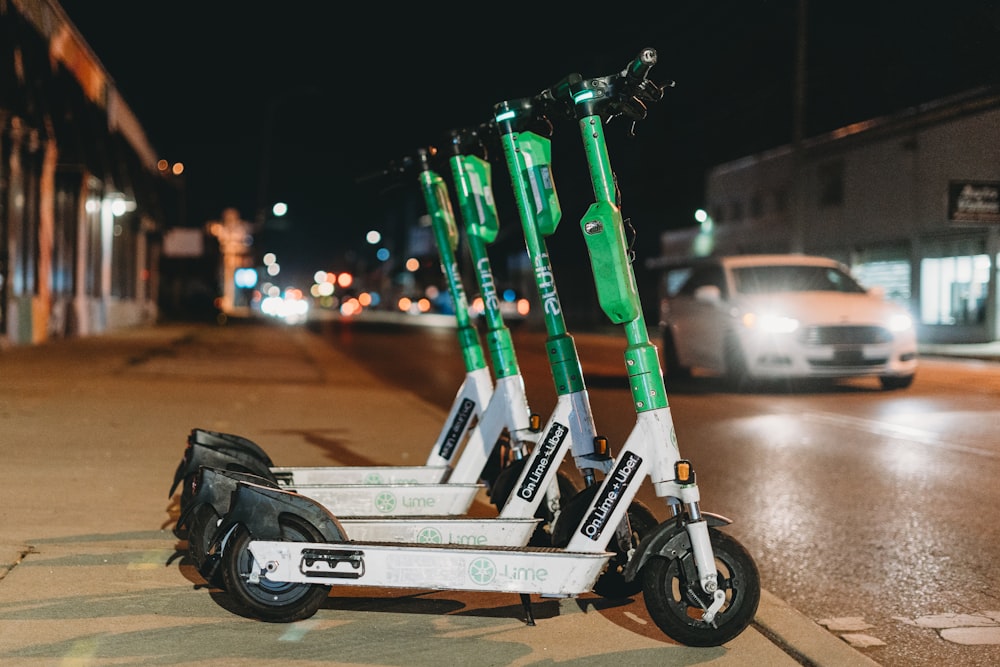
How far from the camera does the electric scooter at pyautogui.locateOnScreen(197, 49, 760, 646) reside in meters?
4.47

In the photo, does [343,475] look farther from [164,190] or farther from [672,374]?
[164,190]

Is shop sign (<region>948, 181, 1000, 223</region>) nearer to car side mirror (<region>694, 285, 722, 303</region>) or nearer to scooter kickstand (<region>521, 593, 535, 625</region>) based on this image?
car side mirror (<region>694, 285, 722, 303</region>)

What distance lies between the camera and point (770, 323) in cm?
1527

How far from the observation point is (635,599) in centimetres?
536

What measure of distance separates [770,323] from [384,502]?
10121 mm

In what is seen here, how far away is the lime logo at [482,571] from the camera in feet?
14.9

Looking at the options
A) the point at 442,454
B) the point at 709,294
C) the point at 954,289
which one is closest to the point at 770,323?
the point at 709,294

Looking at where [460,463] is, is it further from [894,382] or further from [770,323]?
[894,382]

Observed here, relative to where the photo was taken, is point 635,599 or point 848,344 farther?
point 848,344

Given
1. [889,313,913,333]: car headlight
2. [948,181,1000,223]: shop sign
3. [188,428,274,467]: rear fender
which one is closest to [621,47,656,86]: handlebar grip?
[188,428,274,467]: rear fender

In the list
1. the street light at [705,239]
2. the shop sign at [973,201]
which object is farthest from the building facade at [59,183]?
the street light at [705,239]

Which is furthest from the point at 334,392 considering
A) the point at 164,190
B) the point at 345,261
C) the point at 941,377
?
the point at 345,261

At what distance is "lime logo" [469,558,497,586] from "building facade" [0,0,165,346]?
16981 millimetres

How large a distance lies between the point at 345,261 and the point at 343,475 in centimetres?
14647
